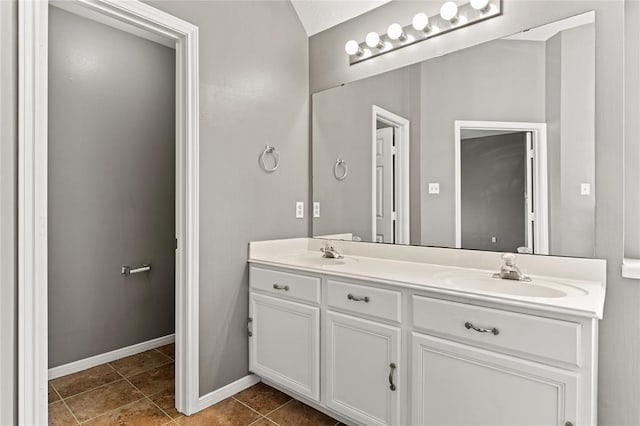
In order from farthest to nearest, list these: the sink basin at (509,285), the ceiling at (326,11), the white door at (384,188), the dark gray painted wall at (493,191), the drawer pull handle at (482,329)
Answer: the ceiling at (326,11)
the white door at (384,188)
the dark gray painted wall at (493,191)
the sink basin at (509,285)
the drawer pull handle at (482,329)

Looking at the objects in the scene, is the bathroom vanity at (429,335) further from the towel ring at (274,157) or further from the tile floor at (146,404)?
the towel ring at (274,157)

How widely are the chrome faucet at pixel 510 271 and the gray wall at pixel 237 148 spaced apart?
4.47 feet

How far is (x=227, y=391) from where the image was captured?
2.16 meters

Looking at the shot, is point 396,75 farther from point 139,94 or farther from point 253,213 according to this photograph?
point 139,94

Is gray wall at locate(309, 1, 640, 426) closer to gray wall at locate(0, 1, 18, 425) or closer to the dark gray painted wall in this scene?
the dark gray painted wall

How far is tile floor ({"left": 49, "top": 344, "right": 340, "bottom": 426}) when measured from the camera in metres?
1.93

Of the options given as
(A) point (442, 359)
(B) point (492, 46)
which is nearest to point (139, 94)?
(B) point (492, 46)

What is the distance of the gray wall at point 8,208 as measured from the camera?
138cm

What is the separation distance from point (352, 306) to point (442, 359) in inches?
18.2

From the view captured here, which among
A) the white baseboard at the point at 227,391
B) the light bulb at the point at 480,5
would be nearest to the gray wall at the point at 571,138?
the light bulb at the point at 480,5

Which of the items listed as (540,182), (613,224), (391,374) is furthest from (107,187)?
(613,224)

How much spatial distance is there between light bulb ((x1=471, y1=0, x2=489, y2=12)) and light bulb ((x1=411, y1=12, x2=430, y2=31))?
0.82 ft

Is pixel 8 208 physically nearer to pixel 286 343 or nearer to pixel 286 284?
pixel 286 284

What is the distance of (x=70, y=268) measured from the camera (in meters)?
2.49
